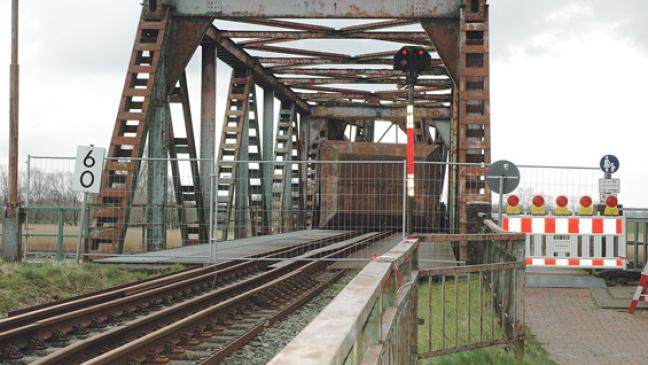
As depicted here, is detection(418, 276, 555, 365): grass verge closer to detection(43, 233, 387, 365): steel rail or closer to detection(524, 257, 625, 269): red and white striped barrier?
detection(524, 257, 625, 269): red and white striped barrier

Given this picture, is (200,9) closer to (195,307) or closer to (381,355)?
(195,307)

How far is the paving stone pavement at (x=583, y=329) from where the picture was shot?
27.6ft

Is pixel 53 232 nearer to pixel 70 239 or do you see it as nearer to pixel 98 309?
pixel 70 239

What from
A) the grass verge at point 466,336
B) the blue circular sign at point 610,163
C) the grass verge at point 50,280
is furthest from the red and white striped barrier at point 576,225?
the grass verge at point 50,280

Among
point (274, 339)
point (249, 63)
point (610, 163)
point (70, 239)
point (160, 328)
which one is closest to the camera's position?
point (274, 339)

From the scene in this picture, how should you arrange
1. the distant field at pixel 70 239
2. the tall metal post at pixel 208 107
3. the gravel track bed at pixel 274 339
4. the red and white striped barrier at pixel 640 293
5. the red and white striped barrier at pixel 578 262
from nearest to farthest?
the gravel track bed at pixel 274 339 < the red and white striped barrier at pixel 640 293 < the red and white striped barrier at pixel 578 262 < the distant field at pixel 70 239 < the tall metal post at pixel 208 107

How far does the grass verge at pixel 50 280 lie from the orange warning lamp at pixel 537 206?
6.31m

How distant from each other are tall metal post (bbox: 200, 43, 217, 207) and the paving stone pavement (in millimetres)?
10235

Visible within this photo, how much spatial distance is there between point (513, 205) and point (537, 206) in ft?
1.27

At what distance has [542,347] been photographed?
882 centimetres

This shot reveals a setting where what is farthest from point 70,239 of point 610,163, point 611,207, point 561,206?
point 610,163

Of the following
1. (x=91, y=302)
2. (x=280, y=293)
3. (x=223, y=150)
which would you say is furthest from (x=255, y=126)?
(x=91, y=302)

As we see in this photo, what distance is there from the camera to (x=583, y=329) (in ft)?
32.4

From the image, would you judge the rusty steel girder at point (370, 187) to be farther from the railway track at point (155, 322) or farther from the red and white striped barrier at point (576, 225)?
the railway track at point (155, 322)
